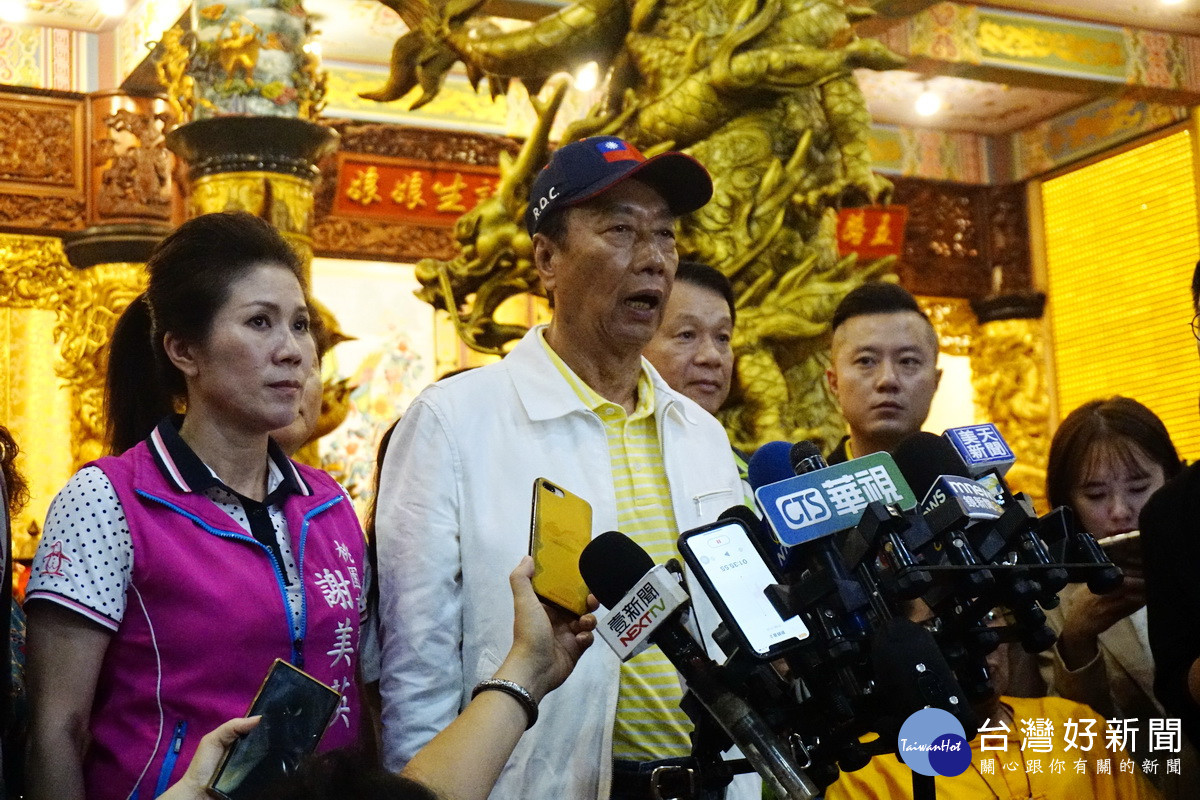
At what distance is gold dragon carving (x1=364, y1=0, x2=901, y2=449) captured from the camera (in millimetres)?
3844

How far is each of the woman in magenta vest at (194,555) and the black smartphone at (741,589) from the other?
549 mm

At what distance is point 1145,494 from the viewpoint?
257 centimetres

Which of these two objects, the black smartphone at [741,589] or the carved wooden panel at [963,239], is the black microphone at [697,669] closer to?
the black smartphone at [741,589]

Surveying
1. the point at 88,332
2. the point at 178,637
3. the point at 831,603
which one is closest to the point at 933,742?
the point at 831,603

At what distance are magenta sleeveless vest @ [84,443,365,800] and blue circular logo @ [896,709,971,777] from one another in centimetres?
64

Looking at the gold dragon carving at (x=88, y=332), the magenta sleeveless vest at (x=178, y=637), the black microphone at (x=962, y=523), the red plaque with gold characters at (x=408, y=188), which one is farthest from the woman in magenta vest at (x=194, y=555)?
the red plaque with gold characters at (x=408, y=188)

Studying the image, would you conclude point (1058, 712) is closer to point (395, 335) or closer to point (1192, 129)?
point (395, 335)

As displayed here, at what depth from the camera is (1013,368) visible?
8.98m

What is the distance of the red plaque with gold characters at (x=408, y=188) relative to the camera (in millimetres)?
7531

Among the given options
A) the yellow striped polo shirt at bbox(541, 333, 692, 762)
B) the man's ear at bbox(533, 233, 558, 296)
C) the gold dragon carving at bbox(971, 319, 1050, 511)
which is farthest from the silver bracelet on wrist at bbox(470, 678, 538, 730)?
the gold dragon carving at bbox(971, 319, 1050, 511)

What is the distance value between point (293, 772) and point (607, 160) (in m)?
1.13

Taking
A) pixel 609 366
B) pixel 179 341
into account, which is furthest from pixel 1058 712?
pixel 179 341

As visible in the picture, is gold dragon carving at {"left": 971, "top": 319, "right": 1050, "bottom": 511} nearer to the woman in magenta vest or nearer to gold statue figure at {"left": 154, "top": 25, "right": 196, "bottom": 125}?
gold statue figure at {"left": 154, "top": 25, "right": 196, "bottom": 125}

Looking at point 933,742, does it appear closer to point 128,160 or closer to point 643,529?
point 643,529
